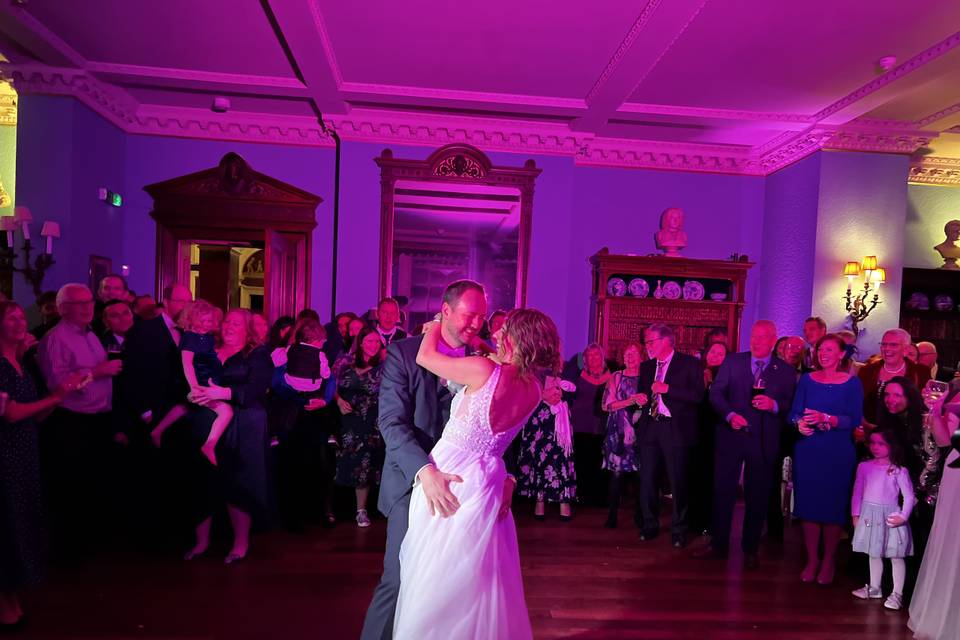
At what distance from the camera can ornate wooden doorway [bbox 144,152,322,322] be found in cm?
762

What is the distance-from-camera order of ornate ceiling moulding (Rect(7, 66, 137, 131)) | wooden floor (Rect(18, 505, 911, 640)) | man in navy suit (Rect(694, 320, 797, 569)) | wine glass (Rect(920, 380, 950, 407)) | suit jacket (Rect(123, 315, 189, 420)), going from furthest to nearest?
ornate ceiling moulding (Rect(7, 66, 137, 131)) → man in navy suit (Rect(694, 320, 797, 569)) → suit jacket (Rect(123, 315, 189, 420)) → wine glass (Rect(920, 380, 950, 407)) → wooden floor (Rect(18, 505, 911, 640))

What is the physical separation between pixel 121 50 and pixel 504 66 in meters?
3.66

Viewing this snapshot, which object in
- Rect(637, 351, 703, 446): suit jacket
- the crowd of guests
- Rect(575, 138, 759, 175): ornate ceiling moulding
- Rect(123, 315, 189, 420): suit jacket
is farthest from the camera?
Rect(575, 138, 759, 175): ornate ceiling moulding

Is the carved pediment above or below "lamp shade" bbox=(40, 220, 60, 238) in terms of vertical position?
above

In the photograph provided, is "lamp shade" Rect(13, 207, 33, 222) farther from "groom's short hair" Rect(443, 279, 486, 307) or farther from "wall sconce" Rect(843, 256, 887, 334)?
"wall sconce" Rect(843, 256, 887, 334)

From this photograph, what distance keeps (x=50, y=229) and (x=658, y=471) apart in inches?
239

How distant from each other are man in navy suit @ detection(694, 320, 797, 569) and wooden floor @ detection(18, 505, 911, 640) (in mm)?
335

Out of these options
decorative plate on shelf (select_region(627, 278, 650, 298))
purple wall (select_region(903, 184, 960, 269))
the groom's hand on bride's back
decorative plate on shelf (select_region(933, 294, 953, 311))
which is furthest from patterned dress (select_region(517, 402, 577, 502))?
purple wall (select_region(903, 184, 960, 269))

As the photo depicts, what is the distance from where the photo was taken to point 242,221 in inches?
303

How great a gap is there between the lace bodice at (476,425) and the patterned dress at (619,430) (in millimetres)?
3015

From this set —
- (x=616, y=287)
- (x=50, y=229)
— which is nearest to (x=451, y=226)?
(x=616, y=287)

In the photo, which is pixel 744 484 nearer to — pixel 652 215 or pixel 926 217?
pixel 652 215

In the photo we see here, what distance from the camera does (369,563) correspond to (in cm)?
405

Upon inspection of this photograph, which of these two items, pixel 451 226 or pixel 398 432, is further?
pixel 451 226
